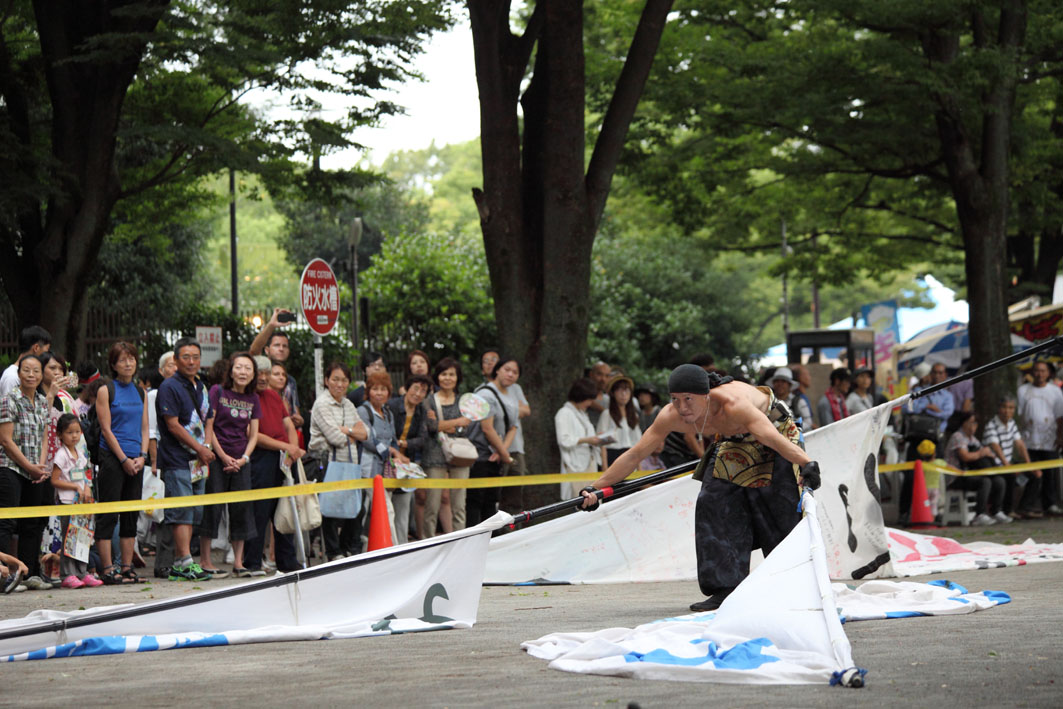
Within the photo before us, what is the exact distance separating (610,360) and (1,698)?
3200cm

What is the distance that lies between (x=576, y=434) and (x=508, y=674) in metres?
8.55

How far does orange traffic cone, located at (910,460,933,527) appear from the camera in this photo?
1770cm

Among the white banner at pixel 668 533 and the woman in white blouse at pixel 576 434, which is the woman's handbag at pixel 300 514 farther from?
the woman in white blouse at pixel 576 434

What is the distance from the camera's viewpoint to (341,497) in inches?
498

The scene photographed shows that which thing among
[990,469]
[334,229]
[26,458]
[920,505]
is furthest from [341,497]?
[334,229]

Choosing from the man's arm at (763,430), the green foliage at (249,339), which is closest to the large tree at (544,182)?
the man's arm at (763,430)

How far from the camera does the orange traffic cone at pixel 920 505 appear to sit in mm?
17703

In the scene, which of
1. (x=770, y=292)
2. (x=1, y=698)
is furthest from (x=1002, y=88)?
(x=770, y=292)

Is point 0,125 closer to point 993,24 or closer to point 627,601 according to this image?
point 627,601

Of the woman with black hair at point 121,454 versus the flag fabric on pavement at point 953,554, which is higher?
the woman with black hair at point 121,454

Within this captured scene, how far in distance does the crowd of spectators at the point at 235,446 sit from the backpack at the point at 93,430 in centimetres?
1

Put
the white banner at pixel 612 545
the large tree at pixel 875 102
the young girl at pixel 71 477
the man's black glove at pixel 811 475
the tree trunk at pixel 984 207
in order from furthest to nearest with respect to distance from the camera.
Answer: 1. the tree trunk at pixel 984 207
2. the large tree at pixel 875 102
3. the white banner at pixel 612 545
4. the young girl at pixel 71 477
5. the man's black glove at pixel 811 475

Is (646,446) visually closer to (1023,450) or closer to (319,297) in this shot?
(319,297)

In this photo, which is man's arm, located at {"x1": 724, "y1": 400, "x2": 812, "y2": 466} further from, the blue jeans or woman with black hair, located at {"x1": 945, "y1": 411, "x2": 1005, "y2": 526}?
woman with black hair, located at {"x1": 945, "y1": 411, "x2": 1005, "y2": 526}
